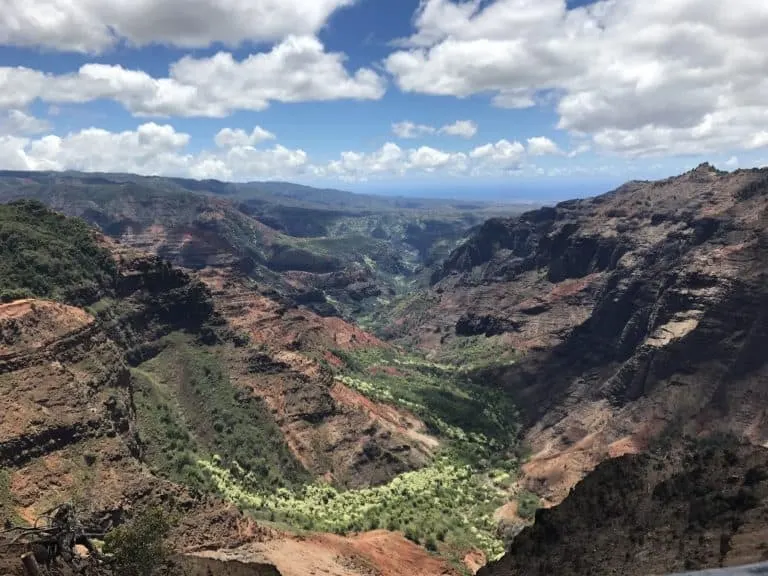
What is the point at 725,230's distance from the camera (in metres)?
131

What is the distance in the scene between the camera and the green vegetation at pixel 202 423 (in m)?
75.2

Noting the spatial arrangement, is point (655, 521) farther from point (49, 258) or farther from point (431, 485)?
point (49, 258)

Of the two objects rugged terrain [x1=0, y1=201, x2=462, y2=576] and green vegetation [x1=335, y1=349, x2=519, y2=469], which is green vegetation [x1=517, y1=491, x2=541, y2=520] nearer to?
green vegetation [x1=335, y1=349, x2=519, y2=469]

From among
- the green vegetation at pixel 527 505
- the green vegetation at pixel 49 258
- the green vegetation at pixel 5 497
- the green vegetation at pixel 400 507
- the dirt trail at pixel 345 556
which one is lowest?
the green vegetation at pixel 527 505

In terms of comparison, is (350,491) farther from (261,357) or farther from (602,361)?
(602,361)

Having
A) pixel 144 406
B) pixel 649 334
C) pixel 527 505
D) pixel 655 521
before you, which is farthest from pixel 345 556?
pixel 649 334

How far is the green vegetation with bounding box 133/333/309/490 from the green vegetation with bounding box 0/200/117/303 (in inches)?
554

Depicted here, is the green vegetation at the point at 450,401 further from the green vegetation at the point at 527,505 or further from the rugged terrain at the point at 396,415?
the green vegetation at the point at 527,505

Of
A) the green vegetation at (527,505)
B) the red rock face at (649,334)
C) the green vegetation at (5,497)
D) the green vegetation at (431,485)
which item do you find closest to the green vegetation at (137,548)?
the green vegetation at (5,497)

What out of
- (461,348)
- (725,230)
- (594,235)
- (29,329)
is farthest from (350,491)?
(594,235)

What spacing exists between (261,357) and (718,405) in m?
70.5

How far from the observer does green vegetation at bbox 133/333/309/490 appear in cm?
7519

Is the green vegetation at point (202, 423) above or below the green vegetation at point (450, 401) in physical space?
above

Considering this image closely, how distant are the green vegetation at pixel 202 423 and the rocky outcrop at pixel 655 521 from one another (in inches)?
1634
